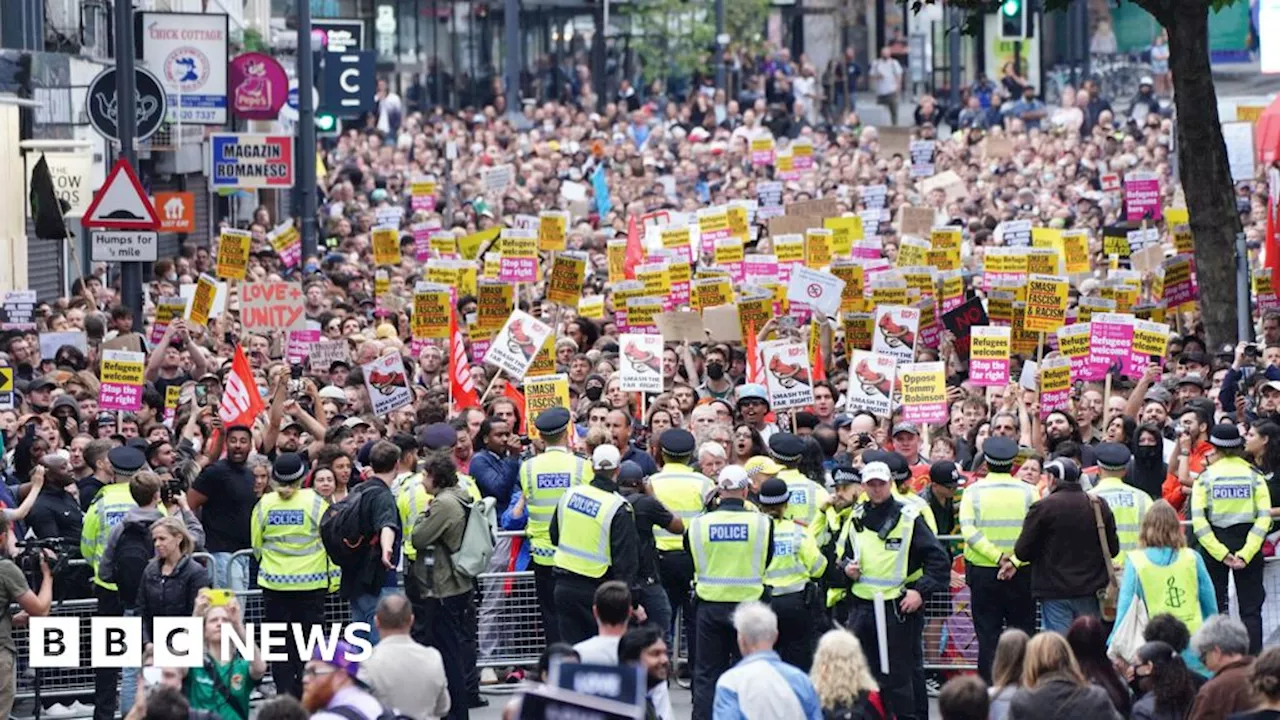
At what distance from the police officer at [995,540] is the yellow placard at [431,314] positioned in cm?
778


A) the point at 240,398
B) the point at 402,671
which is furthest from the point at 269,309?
the point at 402,671

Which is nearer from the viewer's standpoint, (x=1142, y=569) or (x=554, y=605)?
(x=1142, y=569)

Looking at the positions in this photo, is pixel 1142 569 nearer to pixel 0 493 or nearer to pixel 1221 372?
pixel 0 493

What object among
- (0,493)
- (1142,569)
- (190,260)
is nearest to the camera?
(1142,569)

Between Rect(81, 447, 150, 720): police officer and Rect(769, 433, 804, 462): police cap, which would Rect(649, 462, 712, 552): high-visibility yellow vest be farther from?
Rect(81, 447, 150, 720): police officer

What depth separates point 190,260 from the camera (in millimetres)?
29953

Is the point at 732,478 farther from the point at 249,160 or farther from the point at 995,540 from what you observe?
the point at 249,160

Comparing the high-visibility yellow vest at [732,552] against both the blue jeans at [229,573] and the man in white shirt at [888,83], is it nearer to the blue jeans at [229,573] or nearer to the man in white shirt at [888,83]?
the blue jeans at [229,573]

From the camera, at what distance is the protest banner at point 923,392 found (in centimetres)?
1764

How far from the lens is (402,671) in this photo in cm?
1068

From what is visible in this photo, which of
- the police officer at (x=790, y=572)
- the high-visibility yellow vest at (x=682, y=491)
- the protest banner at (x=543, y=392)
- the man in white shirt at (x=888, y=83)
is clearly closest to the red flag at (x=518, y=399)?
the protest banner at (x=543, y=392)

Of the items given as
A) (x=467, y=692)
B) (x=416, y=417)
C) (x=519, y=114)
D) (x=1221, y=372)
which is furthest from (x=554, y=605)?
(x=519, y=114)

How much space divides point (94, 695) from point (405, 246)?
16.4 metres

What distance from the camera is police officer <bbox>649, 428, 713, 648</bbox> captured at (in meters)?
14.3
